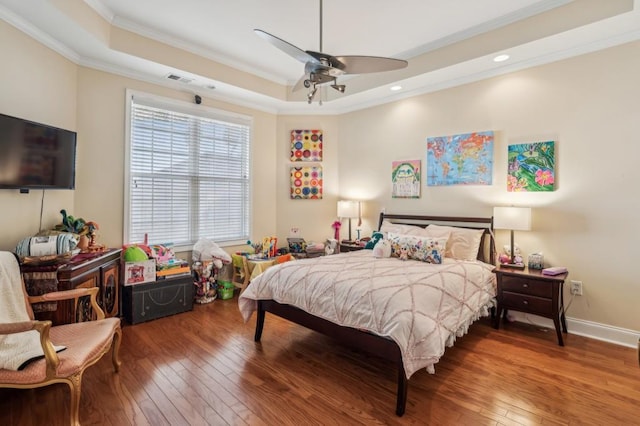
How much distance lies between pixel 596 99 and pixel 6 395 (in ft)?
17.4

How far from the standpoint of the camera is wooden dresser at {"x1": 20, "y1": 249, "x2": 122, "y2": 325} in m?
2.36

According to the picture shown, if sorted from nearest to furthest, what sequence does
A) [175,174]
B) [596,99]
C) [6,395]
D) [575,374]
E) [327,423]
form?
[327,423] → [6,395] → [575,374] → [596,99] → [175,174]

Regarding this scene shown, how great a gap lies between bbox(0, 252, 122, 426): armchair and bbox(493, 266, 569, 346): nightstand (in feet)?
→ 11.2

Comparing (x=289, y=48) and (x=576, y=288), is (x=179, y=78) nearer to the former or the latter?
(x=289, y=48)

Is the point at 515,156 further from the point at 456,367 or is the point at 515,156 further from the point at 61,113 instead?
the point at 61,113

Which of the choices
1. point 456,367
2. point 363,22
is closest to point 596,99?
point 363,22

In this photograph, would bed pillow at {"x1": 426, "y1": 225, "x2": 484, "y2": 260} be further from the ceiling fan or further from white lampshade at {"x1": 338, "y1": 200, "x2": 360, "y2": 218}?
the ceiling fan

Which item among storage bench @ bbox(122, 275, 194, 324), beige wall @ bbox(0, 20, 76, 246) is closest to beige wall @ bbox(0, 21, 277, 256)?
beige wall @ bbox(0, 20, 76, 246)

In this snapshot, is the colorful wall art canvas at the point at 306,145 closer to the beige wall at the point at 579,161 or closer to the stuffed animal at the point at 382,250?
the beige wall at the point at 579,161

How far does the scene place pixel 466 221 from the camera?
3.77m

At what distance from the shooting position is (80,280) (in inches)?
102

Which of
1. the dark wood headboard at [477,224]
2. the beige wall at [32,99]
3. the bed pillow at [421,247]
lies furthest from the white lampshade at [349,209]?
the beige wall at [32,99]

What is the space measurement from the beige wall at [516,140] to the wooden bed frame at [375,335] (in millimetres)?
135

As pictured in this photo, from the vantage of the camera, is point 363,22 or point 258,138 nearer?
point 363,22
